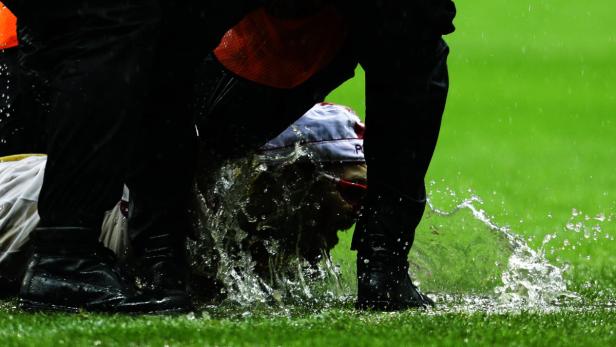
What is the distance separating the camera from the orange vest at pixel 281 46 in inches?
140

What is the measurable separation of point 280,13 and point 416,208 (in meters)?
0.64

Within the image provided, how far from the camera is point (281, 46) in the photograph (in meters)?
3.57

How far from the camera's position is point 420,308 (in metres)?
3.47

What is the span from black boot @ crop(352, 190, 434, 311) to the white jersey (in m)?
0.66

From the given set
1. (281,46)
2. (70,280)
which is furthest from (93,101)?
(281,46)

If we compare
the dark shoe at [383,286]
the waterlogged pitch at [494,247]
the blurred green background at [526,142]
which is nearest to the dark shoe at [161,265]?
the waterlogged pitch at [494,247]

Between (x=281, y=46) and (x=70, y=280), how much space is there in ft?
2.95

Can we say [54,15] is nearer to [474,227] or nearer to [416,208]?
[416,208]

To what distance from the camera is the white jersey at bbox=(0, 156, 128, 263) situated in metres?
3.62

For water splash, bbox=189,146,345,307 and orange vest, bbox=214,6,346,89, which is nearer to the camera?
orange vest, bbox=214,6,346,89

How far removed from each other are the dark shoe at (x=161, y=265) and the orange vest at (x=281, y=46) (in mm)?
533

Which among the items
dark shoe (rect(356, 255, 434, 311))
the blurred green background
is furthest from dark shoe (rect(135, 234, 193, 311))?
the blurred green background

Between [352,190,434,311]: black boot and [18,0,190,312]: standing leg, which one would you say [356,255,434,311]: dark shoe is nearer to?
[352,190,434,311]: black boot

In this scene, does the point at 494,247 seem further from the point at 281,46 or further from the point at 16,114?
the point at 16,114
